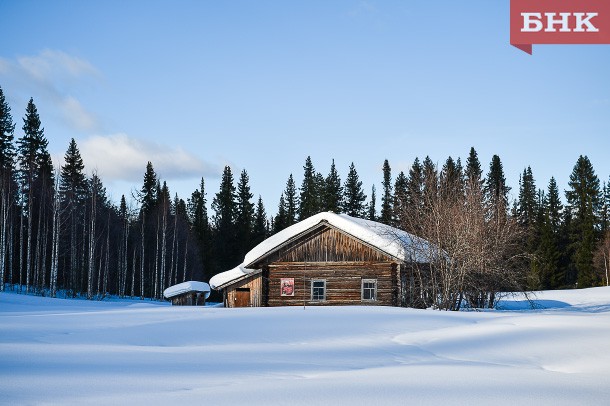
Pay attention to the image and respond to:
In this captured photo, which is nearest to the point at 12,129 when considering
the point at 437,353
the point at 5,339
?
the point at 5,339

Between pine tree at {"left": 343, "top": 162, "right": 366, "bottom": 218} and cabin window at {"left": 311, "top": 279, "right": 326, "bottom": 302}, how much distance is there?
47.5 m

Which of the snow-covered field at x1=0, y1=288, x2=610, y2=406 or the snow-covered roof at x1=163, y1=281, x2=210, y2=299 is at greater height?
the snow-covered field at x1=0, y1=288, x2=610, y2=406

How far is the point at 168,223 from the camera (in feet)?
211

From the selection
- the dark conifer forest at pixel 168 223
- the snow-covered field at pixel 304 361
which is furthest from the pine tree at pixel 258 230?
the snow-covered field at pixel 304 361

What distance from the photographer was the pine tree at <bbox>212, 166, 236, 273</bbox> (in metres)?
72.2

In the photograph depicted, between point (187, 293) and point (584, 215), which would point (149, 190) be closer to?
point (187, 293)

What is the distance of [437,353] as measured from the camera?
1094 centimetres

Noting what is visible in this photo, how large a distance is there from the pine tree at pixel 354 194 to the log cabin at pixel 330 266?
46596 millimetres

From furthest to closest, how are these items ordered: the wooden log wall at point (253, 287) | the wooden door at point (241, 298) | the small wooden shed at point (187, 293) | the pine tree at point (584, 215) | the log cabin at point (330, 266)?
the pine tree at point (584, 215) < the small wooden shed at point (187, 293) < the wooden door at point (241, 298) < the wooden log wall at point (253, 287) < the log cabin at point (330, 266)

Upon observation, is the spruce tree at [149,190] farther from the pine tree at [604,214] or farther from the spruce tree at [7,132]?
the pine tree at [604,214]

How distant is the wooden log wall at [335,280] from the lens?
30.4 metres

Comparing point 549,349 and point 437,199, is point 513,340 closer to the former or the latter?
point 549,349

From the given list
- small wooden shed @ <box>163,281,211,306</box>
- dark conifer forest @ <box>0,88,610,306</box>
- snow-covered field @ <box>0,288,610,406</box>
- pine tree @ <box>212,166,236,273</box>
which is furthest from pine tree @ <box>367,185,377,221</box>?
snow-covered field @ <box>0,288,610,406</box>

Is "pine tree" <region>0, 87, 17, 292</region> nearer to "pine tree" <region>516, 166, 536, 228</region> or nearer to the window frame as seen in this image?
the window frame
